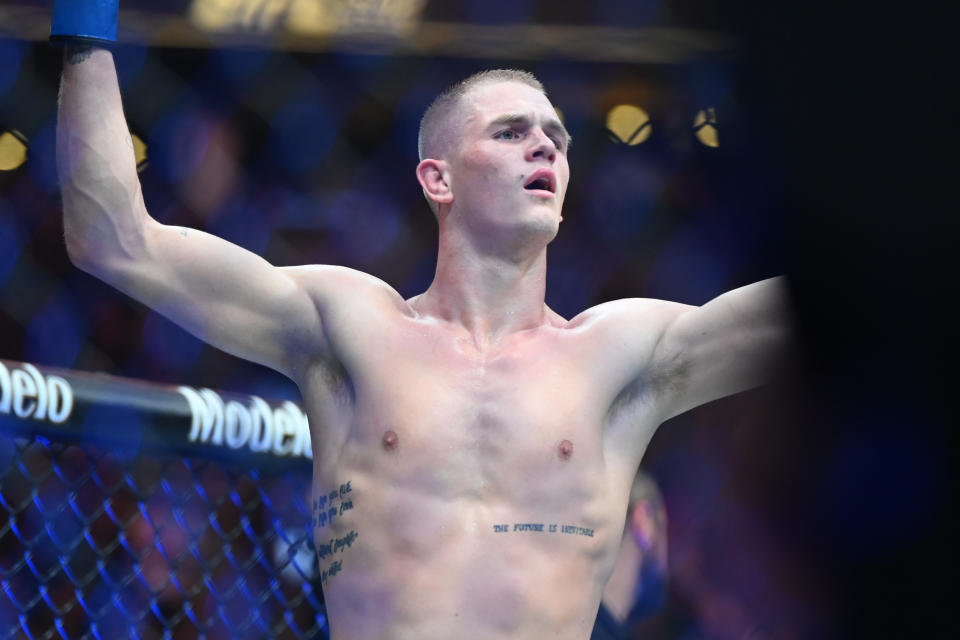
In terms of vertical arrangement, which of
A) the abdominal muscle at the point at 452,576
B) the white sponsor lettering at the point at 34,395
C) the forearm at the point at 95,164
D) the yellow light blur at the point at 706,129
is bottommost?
the abdominal muscle at the point at 452,576

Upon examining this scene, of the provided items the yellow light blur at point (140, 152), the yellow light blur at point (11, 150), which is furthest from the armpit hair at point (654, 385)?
the yellow light blur at point (11, 150)

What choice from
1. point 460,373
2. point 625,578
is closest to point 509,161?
point 460,373

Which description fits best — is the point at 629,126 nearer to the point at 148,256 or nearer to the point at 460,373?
the point at 460,373

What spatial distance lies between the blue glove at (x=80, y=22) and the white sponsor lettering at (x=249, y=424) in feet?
1.45

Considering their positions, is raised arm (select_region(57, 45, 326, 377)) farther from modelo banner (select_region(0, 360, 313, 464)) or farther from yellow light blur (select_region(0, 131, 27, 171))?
yellow light blur (select_region(0, 131, 27, 171))

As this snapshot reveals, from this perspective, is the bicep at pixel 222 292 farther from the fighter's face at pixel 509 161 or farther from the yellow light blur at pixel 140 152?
the yellow light blur at pixel 140 152

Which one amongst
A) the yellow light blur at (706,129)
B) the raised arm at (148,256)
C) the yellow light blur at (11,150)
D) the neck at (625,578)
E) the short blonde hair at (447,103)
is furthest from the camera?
the yellow light blur at (11,150)

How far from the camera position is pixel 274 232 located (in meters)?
3.03

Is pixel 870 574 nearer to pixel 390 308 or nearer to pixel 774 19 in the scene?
pixel 774 19

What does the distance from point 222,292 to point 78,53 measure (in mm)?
341

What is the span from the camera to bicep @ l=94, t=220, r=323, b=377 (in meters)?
1.45

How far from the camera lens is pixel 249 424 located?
150cm

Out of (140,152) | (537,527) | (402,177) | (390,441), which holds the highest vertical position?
(140,152)

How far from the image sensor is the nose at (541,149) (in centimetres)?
167
